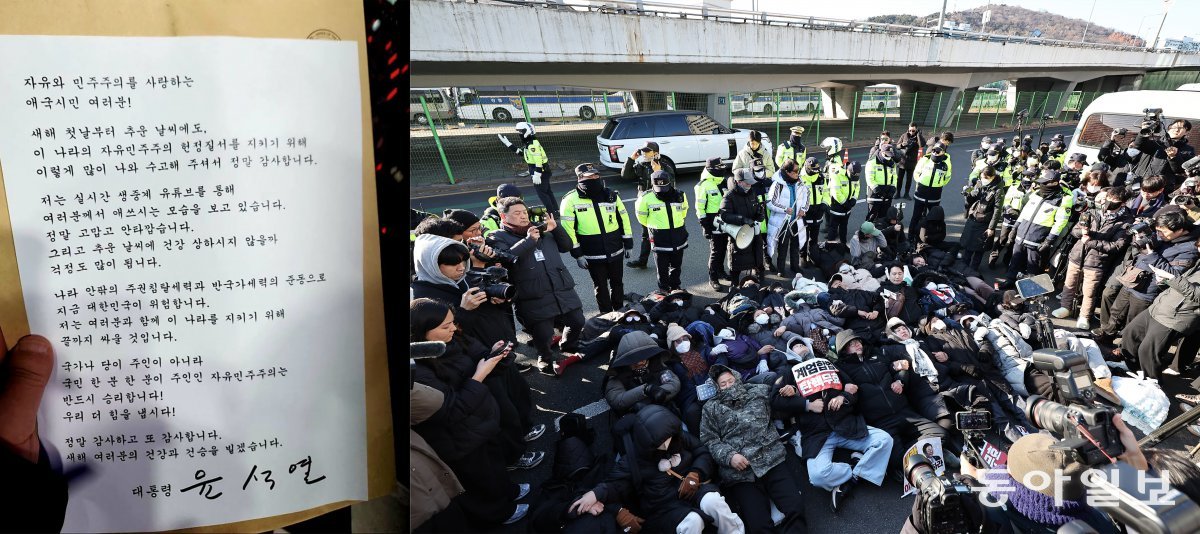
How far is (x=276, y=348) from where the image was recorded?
0.72 metres

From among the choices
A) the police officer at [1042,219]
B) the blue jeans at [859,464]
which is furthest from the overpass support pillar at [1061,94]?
the blue jeans at [859,464]

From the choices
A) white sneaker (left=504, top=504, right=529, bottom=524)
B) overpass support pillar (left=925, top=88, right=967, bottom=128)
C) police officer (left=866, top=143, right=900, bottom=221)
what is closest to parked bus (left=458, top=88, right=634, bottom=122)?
police officer (left=866, top=143, right=900, bottom=221)

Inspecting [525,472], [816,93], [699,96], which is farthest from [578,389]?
[816,93]

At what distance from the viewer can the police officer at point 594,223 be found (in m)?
4.41

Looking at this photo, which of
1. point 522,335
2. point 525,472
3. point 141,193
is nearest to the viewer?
point 141,193

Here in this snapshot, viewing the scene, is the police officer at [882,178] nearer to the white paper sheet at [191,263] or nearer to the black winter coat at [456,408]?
the black winter coat at [456,408]

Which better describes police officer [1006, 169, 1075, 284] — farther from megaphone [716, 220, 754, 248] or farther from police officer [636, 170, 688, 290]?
police officer [636, 170, 688, 290]

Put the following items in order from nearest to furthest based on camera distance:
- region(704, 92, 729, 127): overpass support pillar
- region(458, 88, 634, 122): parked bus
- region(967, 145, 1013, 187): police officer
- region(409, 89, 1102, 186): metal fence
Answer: region(967, 145, 1013, 187): police officer
region(409, 89, 1102, 186): metal fence
region(458, 88, 634, 122): parked bus
region(704, 92, 729, 127): overpass support pillar

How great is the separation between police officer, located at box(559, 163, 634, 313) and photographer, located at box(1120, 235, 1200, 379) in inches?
164

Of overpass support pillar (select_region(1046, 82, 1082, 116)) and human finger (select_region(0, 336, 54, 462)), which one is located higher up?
human finger (select_region(0, 336, 54, 462))

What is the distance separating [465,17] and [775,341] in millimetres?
8324

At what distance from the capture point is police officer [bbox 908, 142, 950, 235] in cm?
643

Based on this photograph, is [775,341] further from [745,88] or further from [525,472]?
[745,88]

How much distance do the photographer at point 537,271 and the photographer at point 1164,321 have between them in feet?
14.4
